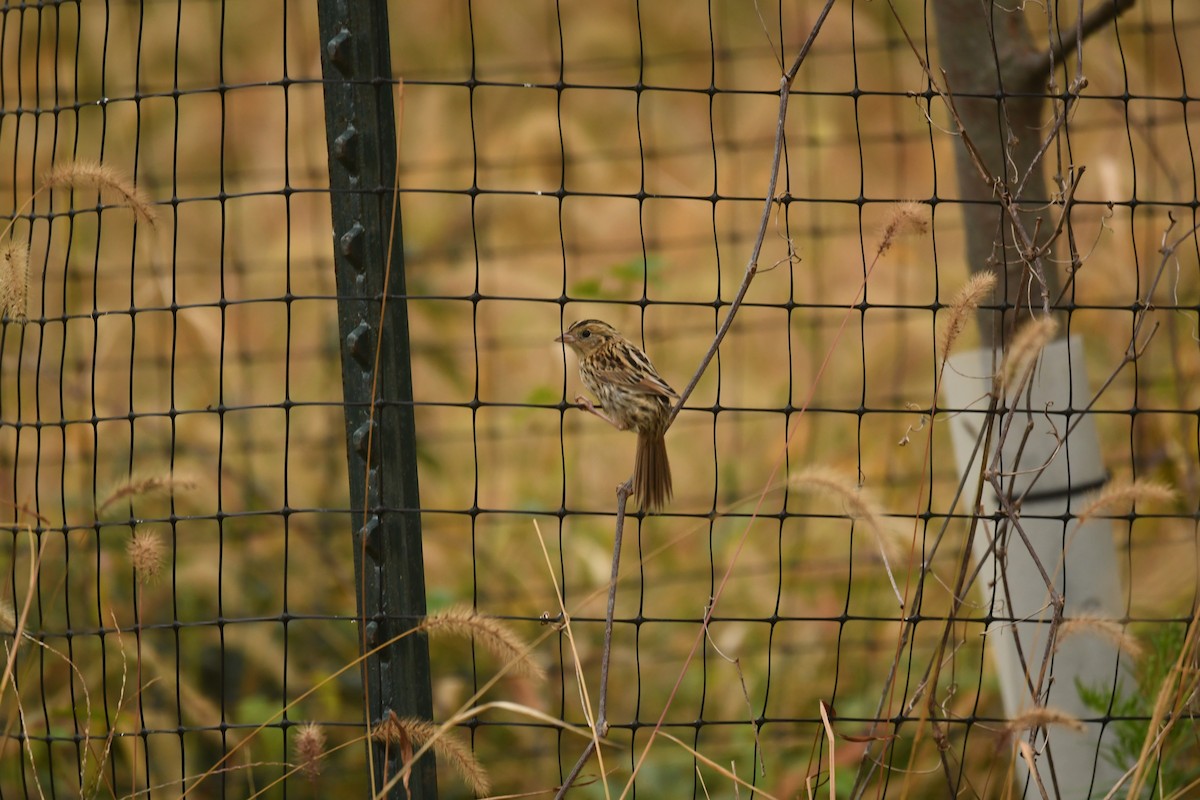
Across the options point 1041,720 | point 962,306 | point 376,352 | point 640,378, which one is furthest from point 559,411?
point 1041,720

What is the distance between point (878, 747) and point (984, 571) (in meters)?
0.75

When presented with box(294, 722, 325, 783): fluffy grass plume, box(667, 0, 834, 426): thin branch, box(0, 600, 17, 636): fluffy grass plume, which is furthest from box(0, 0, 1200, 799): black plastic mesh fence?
box(667, 0, 834, 426): thin branch

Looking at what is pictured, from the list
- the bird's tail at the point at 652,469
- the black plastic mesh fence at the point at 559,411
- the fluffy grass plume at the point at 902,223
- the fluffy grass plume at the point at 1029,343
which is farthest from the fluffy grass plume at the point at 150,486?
the fluffy grass plume at the point at 1029,343

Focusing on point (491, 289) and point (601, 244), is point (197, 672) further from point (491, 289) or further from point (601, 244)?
point (601, 244)

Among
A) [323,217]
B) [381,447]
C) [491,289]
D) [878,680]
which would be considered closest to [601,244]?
[323,217]

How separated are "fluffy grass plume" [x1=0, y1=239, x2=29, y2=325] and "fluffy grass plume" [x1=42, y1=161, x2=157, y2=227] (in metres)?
0.14

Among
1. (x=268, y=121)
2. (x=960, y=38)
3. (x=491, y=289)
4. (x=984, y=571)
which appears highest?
(x=268, y=121)

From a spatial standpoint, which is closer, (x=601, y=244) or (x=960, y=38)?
(x=960, y=38)

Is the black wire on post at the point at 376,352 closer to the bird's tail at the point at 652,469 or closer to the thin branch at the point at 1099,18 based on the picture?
the bird's tail at the point at 652,469

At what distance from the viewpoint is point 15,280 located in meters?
2.48

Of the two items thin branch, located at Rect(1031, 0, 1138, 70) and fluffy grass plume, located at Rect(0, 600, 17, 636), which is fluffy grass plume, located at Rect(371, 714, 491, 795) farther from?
thin branch, located at Rect(1031, 0, 1138, 70)

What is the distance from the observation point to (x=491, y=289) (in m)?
4.62

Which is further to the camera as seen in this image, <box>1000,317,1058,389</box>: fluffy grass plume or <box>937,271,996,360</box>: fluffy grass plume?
<box>937,271,996,360</box>: fluffy grass plume

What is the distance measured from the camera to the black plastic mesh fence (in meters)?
3.34
